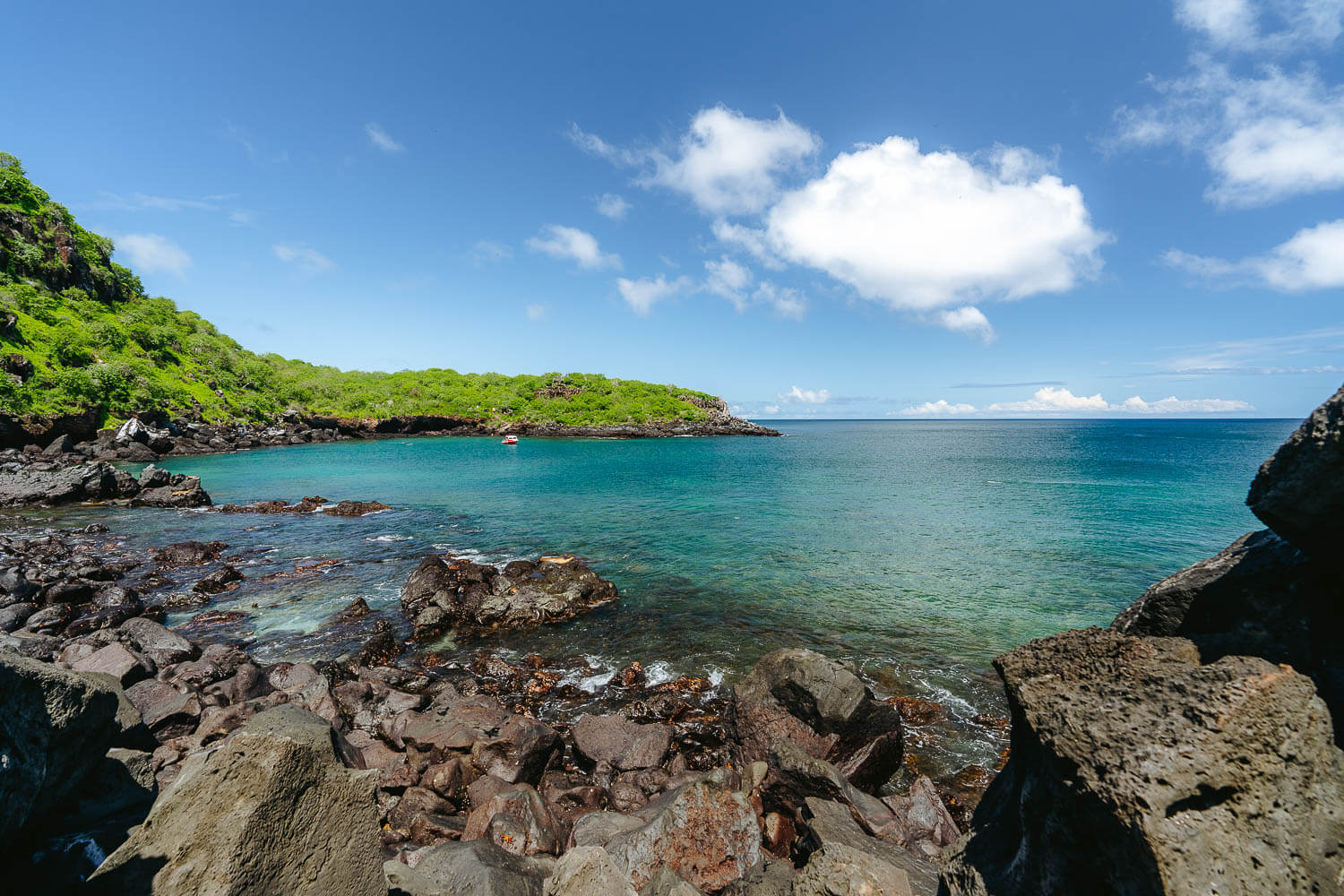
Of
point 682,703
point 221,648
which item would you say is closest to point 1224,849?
point 682,703

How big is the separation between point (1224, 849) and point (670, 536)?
26807mm

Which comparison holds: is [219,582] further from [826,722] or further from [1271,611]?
[1271,611]

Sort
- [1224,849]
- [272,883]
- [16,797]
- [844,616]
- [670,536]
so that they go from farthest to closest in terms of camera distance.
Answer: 1. [670,536]
2. [844,616]
3. [272,883]
4. [16,797]
5. [1224,849]

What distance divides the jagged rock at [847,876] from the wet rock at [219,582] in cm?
2313

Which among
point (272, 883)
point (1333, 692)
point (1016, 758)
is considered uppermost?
point (1333, 692)

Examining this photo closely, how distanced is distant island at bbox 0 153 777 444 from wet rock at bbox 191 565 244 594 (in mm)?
52202

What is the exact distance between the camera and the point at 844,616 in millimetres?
18125

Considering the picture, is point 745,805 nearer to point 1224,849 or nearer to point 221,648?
point 1224,849

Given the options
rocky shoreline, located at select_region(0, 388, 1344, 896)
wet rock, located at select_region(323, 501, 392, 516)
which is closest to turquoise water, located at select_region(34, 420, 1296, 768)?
wet rock, located at select_region(323, 501, 392, 516)

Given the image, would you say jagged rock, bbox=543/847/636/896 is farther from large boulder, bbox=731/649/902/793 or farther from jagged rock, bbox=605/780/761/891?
large boulder, bbox=731/649/902/793

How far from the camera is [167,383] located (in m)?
74.8

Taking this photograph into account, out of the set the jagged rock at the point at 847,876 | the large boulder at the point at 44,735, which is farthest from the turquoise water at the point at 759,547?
the large boulder at the point at 44,735

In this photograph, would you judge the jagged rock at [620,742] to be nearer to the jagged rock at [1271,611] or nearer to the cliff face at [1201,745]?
the cliff face at [1201,745]

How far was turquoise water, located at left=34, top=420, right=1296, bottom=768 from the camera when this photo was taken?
16.0 meters
